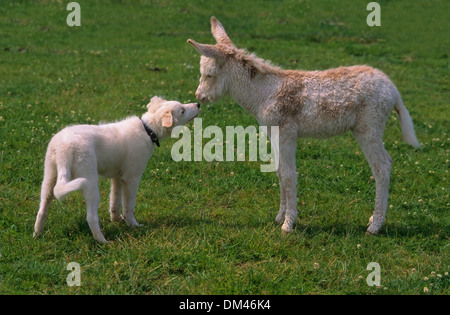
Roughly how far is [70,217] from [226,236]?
196cm

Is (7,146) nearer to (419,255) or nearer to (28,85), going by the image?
(28,85)

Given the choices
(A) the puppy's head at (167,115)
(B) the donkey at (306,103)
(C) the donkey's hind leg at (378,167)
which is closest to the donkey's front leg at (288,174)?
(B) the donkey at (306,103)

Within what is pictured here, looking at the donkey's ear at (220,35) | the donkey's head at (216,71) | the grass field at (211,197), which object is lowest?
the grass field at (211,197)

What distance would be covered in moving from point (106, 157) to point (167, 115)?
93 cm

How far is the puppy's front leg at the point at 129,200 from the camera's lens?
263 inches

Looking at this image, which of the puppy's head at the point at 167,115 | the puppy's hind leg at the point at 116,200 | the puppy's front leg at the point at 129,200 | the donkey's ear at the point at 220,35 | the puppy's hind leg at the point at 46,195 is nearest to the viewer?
→ the puppy's hind leg at the point at 46,195

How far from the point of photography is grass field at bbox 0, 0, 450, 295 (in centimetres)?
553

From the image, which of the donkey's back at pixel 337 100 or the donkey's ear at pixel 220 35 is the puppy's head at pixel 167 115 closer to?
→ the donkey's ear at pixel 220 35

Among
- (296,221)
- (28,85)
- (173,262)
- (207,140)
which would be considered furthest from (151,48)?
(173,262)

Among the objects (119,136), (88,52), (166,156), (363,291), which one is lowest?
(363,291)

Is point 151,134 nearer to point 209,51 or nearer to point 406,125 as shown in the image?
point 209,51

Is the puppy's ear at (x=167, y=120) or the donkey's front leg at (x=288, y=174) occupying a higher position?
the puppy's ear at (x=167, y=120)

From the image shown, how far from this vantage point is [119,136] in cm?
663

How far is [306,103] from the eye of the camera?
270 inches
